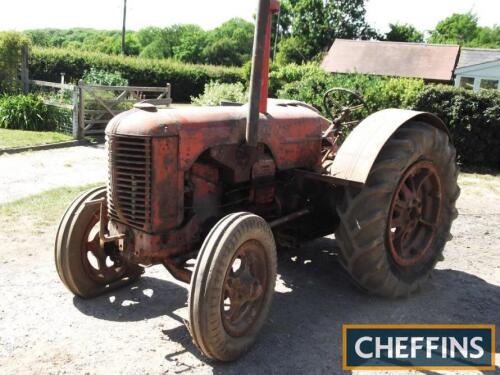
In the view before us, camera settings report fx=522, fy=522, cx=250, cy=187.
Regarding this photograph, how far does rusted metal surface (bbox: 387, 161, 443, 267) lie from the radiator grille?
210cm

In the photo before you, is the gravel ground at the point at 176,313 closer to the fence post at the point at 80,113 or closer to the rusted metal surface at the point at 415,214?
the rusted metal surface at the point at 415,214

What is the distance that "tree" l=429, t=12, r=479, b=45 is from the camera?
82.8 meters

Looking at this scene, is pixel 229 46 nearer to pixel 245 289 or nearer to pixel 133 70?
pixel 133 70

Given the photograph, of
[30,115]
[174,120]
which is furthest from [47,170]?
[174,120]

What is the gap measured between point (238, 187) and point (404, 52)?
29835 millimetres

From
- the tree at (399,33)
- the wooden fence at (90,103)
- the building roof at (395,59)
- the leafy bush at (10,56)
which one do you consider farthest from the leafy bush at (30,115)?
the tree at (399,33)

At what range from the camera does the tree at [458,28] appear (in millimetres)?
82750

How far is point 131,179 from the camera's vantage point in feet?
12.1

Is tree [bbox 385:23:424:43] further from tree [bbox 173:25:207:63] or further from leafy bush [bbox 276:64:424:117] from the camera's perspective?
leafy bush [bbox 276:64:424:117]

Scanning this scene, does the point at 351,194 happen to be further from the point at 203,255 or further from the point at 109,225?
the point at 109,225

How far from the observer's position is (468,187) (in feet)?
32.2

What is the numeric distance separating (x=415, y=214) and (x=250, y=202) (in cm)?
165

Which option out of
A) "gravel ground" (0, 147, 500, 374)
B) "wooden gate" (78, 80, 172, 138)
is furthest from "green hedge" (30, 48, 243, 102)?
"gravel ground" (0, 147, 500, 374)

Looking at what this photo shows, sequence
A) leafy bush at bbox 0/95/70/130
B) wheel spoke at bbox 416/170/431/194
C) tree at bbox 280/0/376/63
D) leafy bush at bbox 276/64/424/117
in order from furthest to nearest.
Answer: tree at bbox 280/0/376/63
leafy bush at bbox 0/95/70/130
leafy bush at bbox 276/64/424/117
wheel spoke at bbox 416/170/431/194
